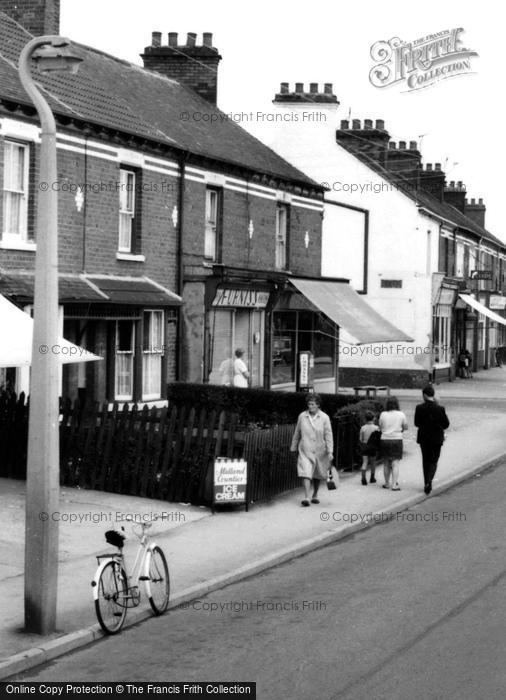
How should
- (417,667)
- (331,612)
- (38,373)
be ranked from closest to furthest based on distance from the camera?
(417,667)
(38,373)
(331,612)

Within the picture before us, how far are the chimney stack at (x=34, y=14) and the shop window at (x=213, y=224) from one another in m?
5.50

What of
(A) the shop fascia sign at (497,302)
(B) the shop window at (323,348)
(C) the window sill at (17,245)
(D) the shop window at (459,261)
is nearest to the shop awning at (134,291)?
(C) the window sill at (17,245)

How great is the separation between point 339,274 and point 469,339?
14398 mm

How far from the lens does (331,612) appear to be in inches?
404

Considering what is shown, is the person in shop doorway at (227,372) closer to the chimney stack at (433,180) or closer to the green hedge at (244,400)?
the green hedge at (244,400)

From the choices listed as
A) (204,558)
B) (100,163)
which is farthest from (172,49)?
(204,558)

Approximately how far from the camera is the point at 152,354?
2395 centimetres

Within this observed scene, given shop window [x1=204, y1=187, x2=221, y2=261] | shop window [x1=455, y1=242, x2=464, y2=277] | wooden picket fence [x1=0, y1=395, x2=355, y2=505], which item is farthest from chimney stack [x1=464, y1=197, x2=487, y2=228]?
wooden picket fence [x1=0, y1=395, x2=355, y2=505]

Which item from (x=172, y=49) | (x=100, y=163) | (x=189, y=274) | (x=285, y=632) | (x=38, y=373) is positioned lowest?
(x=285, y=632)

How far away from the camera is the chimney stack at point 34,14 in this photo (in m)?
23.8

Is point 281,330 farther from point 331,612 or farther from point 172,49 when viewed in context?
point 331,612

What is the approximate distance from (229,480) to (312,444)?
5.48 ft

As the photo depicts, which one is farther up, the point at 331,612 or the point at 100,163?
the point at 100,163

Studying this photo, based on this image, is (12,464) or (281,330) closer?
(12,464)
